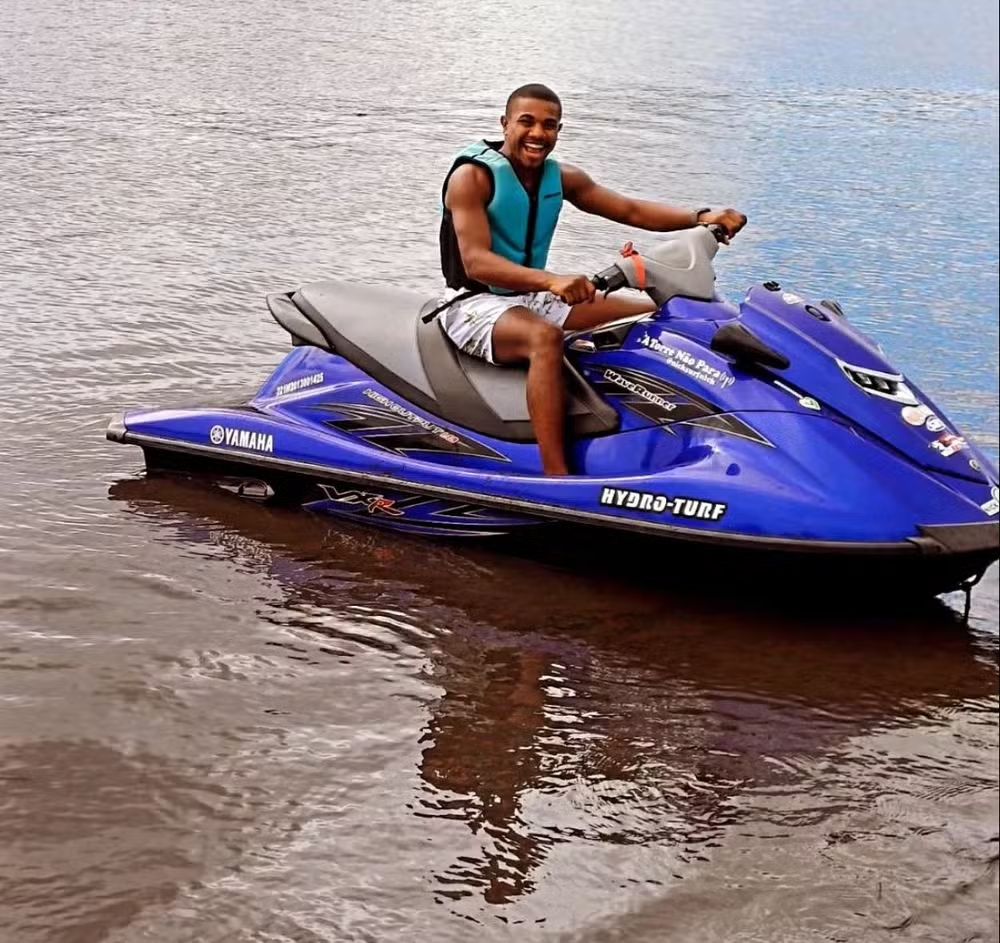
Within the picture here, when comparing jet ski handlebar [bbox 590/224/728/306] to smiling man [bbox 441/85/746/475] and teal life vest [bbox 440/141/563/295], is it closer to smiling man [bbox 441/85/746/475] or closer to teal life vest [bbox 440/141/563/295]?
smiling man [bbox 441/85/746/475]

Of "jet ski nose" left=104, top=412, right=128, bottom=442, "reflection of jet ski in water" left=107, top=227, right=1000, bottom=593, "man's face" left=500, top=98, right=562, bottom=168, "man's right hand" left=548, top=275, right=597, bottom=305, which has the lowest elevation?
"jet ski nose" left=104, top=412, right=128, bottom=442

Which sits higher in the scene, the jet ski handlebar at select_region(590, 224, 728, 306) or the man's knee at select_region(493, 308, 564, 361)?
the jet ski handlebar at select_region(590, 224, 728, 306)

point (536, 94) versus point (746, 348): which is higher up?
point (536, 94)

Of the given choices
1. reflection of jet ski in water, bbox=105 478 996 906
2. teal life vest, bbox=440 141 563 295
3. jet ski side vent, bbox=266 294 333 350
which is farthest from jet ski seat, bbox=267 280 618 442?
reflection of jet ski in water, bbox=105 478 996 906

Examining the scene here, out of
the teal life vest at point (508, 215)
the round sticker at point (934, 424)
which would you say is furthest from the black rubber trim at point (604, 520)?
the teal life vest at point (508, 215)

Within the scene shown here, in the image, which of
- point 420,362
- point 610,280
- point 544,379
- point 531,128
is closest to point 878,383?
point 610,280

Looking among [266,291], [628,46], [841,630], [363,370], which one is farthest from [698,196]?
[628,46]

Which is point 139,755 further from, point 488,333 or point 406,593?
point 488,333

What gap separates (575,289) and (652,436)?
1.61 feet

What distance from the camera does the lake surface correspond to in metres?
3.27

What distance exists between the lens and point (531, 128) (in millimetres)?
5000

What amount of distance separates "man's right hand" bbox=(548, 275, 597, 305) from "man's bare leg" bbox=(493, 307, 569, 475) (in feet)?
0.60

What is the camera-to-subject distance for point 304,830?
3.46 m

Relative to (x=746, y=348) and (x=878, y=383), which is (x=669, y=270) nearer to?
(x=746, y=348)
